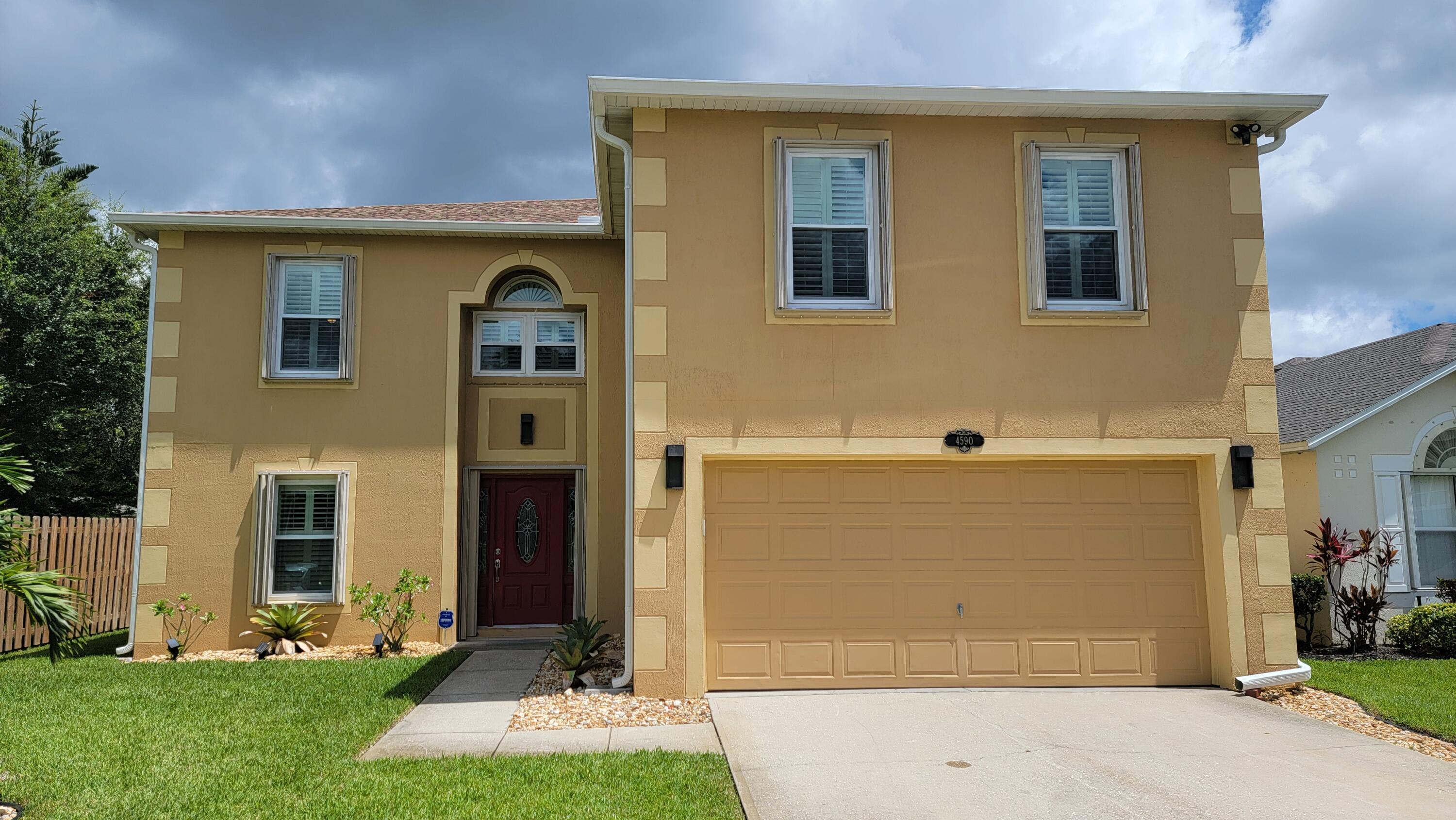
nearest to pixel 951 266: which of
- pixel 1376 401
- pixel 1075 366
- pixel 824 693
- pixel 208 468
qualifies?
pixel 1075 366

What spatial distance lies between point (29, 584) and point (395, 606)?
577cm

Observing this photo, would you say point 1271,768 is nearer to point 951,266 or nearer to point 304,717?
point 951,266

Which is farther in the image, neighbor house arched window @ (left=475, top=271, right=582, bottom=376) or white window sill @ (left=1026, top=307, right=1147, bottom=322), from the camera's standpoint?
neighbor house arched window @ (left=475, top=271, right=582, bottom=376)

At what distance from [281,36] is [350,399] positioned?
302 inches

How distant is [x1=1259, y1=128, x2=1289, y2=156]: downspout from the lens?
29.0ft

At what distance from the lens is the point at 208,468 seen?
435 inches

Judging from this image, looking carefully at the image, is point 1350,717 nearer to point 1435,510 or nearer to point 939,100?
point 1435,510

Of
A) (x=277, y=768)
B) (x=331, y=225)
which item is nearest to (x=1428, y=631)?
(x=277, y=768)

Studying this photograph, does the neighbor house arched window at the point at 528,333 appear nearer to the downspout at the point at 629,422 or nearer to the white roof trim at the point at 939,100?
the downspout at the point at 629,422

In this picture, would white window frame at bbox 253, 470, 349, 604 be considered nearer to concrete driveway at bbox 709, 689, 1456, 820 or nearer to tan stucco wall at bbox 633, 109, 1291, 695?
tan stucco wall at bbox 633, 109, 1291, 695

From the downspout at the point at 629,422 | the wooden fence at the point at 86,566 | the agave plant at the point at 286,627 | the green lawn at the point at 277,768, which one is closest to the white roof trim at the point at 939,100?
the downspout at the point at 629,422

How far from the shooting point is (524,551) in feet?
39.3

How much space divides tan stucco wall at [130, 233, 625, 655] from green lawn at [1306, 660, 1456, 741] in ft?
25.7

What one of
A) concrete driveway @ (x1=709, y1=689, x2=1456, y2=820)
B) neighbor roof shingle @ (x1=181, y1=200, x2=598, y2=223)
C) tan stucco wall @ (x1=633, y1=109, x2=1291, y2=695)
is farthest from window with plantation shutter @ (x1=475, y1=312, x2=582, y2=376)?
concrete driveway @ (x1=709, y1=689, x2=1456, y2=820)
